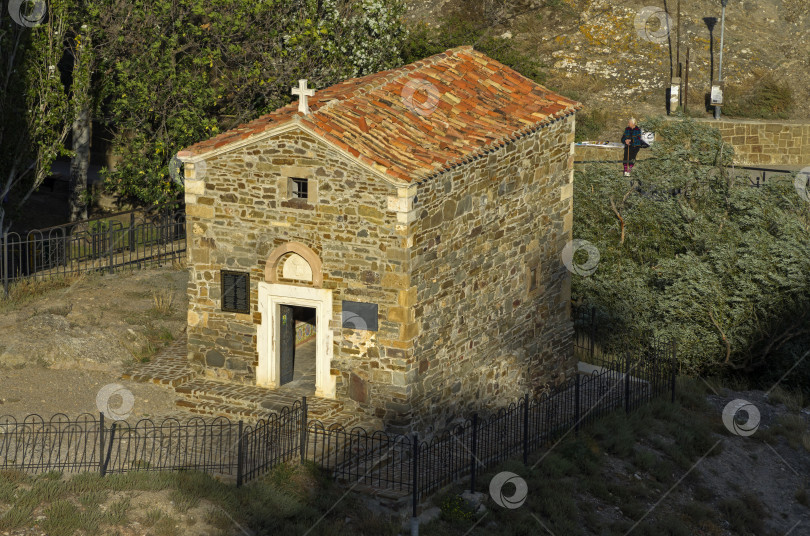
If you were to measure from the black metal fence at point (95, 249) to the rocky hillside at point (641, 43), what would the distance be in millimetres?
15398

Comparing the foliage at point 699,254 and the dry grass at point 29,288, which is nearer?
the dry grass at point 29,288

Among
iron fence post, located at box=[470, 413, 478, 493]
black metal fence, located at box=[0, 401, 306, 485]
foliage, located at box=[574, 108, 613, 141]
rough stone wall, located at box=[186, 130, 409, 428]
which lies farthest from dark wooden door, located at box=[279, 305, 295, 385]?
foliage, located at box=[574, 108, 613, 141]

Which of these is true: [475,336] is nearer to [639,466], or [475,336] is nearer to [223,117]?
[639,466]

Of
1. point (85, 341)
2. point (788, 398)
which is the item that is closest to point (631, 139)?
point (788, 398)

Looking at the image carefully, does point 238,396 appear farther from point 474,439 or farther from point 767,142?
point 767,142

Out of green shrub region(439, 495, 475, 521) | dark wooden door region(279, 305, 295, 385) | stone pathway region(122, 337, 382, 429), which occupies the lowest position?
green shrub region(439, 495, 475, 521)

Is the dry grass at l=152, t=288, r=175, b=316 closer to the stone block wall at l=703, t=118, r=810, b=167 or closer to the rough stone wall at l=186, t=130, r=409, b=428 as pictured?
the rough stone wall at l=186, t=130, r=409, b=428

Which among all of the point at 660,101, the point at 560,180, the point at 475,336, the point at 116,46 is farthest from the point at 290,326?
the point at 660,101

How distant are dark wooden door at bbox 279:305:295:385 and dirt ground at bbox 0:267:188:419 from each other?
179cm

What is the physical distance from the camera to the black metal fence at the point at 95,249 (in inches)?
897

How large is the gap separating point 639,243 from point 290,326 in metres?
11.5

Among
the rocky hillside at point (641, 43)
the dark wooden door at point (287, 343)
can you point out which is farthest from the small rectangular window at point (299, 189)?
the rocky hillside at point (641, 43)

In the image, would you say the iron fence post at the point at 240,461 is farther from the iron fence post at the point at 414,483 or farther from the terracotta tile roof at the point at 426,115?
the terracotta tile roof at the point at 426,115

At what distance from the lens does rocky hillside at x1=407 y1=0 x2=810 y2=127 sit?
37.3 m
